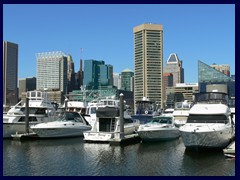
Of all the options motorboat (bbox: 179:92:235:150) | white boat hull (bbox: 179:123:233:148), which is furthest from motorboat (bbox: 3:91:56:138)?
white boat hull (bbox: 179:123:233:148)

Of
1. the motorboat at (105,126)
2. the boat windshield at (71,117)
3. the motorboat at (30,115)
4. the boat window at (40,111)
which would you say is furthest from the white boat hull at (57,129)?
the boat window at (40,111)

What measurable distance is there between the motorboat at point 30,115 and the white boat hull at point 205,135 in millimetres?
21778

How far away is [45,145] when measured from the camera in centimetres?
3306

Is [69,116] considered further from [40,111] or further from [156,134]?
[156,134]

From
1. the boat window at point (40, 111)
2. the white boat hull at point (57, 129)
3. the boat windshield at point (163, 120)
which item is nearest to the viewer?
the boat windshield at point (163, 120)

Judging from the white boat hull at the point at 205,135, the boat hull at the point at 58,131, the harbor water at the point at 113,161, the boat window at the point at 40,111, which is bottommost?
the harbor water at the point at 113,161

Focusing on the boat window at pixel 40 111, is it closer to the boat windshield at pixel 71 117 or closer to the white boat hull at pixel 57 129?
the boat windshield at pixel 71 117

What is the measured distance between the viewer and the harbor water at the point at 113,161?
20266 mm

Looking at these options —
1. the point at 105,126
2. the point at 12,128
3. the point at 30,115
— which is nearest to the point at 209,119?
the point at 105,126

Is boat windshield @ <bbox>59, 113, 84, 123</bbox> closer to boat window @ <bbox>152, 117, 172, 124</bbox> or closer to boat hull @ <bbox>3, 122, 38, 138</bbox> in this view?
boat hull @ <bbox>3, 122, 38, 138</bbox>

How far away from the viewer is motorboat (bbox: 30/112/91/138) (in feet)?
123
